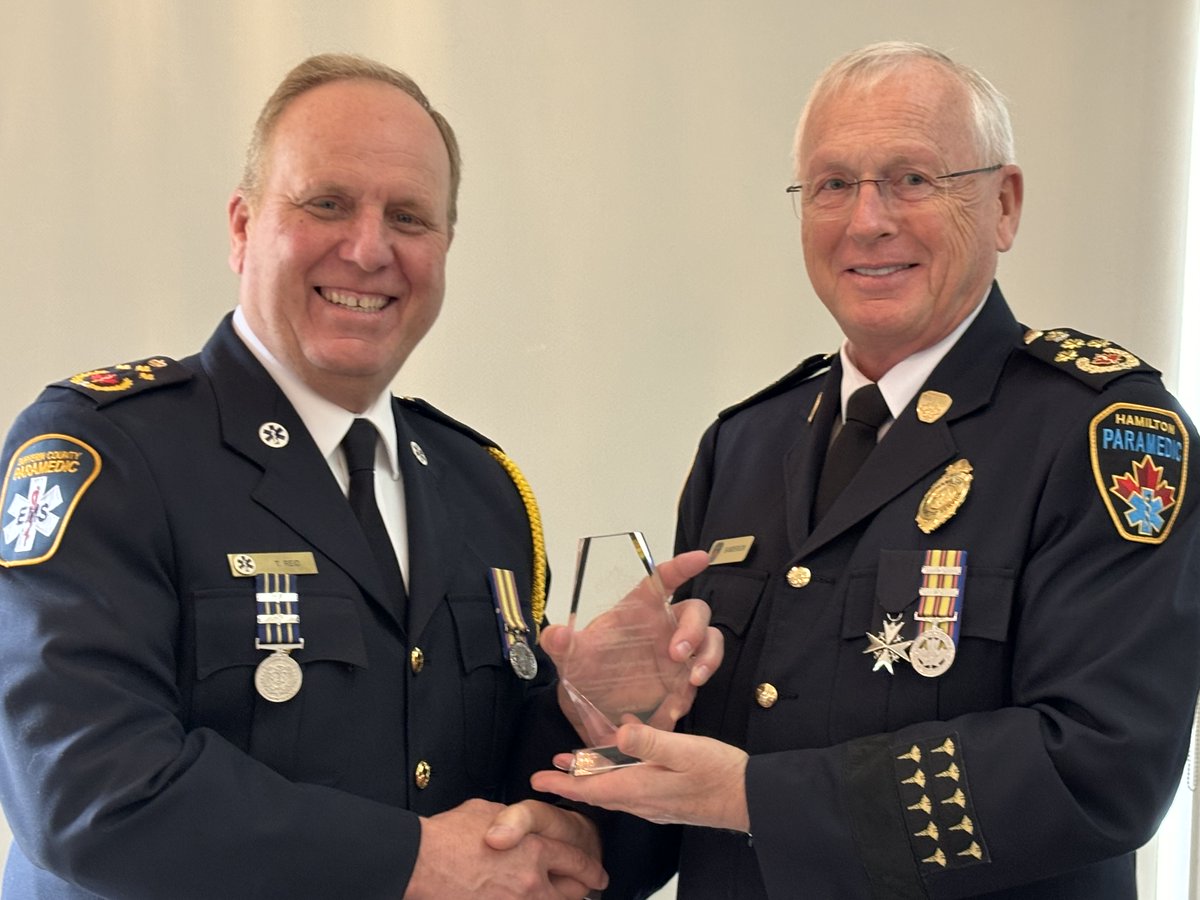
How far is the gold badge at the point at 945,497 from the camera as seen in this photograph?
1814mm

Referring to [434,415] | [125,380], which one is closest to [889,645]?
[434,415]

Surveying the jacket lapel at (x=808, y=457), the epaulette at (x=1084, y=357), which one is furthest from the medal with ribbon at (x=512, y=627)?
the epaulette at (x=1084, y=357)

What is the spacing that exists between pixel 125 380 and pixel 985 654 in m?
1.19

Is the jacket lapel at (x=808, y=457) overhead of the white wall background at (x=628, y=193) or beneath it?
beneath

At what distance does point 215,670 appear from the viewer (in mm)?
1752

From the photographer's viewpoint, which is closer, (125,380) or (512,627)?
(125,380)

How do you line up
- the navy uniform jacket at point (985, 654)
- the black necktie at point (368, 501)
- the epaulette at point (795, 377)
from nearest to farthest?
the navy uniform jacket at point (985, 654) < the black necktie at point (368, 501) < the epaulette at point (795, 377)

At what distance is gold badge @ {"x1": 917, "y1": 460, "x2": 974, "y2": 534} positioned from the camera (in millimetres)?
1814

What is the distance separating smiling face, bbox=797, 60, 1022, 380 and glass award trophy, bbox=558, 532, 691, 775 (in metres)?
0.52

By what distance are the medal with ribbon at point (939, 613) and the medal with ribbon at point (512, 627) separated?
24.4 inches

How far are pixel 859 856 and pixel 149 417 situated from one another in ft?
3.51

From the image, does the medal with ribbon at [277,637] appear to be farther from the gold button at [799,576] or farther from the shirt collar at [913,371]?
the shirt collar at [913,371]

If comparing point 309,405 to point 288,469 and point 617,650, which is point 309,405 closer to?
point 288,469

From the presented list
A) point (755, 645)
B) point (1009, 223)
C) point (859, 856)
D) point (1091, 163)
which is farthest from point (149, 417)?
point (1091, 163)
